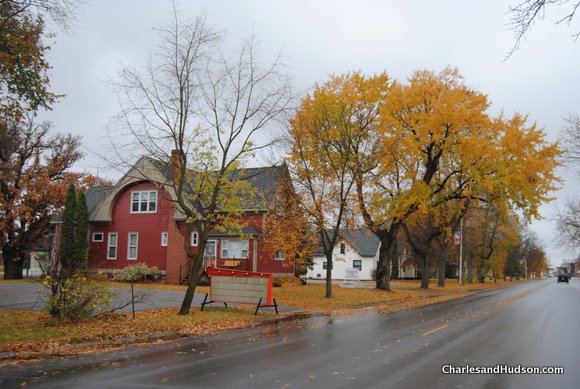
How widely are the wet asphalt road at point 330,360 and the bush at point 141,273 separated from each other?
73.3ft

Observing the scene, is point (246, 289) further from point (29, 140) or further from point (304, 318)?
point (29, 140)

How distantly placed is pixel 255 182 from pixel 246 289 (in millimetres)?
21724

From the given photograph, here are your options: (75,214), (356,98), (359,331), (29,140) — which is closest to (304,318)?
(359,331)

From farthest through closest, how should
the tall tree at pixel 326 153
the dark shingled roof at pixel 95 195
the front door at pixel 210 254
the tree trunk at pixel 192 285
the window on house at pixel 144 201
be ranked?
the dark shingled roof at pixel 95 195
the window on house at pixel 144 201
the front door at pixel 210 254
the tall tree at pixel 326 153
the tree trunk at pixel 192 285

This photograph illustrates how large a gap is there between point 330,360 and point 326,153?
741 inches

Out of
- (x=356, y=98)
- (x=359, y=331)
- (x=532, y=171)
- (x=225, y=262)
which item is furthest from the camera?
(x=225, y=262)

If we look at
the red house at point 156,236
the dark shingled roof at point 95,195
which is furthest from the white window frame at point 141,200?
the dark shingled roof at point 95,195

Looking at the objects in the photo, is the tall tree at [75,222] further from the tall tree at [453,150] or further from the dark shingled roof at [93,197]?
the tall tree at [453,150]

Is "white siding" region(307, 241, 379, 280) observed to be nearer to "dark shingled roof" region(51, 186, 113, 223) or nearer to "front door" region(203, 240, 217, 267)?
"front door" region(203, 240, 217, 267)

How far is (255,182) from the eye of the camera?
130 feet

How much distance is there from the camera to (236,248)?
3669 cm

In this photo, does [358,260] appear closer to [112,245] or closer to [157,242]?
[157,242]

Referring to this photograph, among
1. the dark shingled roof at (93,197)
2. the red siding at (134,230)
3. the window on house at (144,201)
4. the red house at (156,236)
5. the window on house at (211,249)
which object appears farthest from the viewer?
the dark shingled roof at (93,197)

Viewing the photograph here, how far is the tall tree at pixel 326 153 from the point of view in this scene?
86.7 feet
